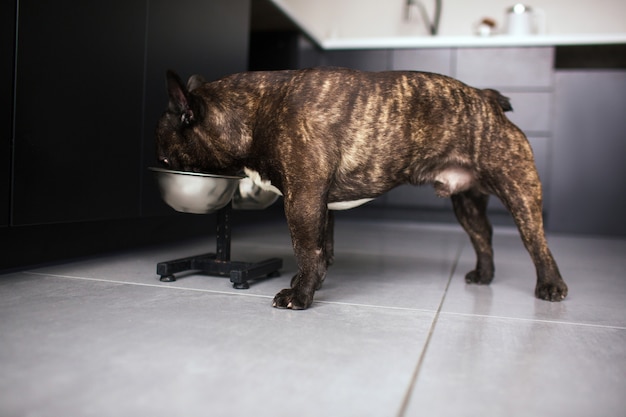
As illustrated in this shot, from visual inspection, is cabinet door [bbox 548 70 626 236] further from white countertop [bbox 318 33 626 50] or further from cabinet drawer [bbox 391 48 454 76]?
cabinet drawer [bbox 391 48 454 76]

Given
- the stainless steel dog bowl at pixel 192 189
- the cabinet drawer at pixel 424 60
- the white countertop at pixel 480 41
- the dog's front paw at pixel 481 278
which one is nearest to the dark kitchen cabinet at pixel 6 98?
the stainless steel dog bowl at pixel 192 189

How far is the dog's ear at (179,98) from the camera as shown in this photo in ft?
5.40

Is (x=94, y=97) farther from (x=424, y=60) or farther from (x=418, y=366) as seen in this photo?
(x=424, y=60)

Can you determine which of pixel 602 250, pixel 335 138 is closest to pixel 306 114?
pixel 335 138

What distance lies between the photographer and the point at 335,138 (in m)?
1.73

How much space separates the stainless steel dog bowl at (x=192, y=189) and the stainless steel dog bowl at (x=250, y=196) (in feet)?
0.91

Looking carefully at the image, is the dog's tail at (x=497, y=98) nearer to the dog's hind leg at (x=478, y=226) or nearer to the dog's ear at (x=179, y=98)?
the dog's hind leg at (x=478, y=226)

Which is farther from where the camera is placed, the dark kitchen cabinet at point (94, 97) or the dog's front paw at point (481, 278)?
the dog's front paw at point (481, 278)

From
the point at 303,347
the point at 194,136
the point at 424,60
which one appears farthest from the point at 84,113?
the point at 424,60

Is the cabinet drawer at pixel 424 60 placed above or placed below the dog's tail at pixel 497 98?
above

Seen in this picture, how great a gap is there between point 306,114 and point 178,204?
21.0 inches

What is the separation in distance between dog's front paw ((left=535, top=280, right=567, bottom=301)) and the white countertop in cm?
333

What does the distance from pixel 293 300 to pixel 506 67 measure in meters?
3.86

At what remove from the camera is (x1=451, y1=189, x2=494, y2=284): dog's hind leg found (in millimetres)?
2234
